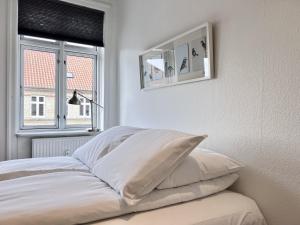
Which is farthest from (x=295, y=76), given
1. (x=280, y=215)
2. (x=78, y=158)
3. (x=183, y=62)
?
(x=78, y=158)

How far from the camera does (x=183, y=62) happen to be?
187 cm

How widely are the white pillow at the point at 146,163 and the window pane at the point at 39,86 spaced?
5.70 ft

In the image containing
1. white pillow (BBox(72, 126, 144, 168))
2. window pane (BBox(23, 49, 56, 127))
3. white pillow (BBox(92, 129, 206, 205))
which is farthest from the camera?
window pane (BBox(23, 49, 56, 127))

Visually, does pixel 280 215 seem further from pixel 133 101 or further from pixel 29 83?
pixel 29 83

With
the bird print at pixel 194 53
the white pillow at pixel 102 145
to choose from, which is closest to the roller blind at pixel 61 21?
the white pillow at pixel 102 145

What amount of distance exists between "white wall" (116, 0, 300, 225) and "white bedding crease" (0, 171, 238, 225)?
214 mm

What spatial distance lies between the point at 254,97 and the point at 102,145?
3.62ft

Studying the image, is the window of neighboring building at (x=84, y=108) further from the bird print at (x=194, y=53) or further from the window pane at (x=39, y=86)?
the bird print at (x=194, y=53)

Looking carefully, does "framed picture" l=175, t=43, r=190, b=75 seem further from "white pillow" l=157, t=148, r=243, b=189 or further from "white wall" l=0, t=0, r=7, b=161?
"white wall" l=0, t=0, r=7, b=161

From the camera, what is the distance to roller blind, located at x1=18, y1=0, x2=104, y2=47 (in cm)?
267

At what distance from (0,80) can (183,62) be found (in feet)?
6.18

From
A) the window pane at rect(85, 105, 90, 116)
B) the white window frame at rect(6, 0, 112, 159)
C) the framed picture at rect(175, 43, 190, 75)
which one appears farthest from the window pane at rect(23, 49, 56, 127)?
the framed picture at rect(175, 43, 190, 75)

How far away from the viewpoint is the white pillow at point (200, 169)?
1.25 metres

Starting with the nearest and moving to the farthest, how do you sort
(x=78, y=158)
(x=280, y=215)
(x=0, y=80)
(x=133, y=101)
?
(x=280, y=215)
(x=78, y=158)
(x=0, y=80)
(x=133, y=101)
